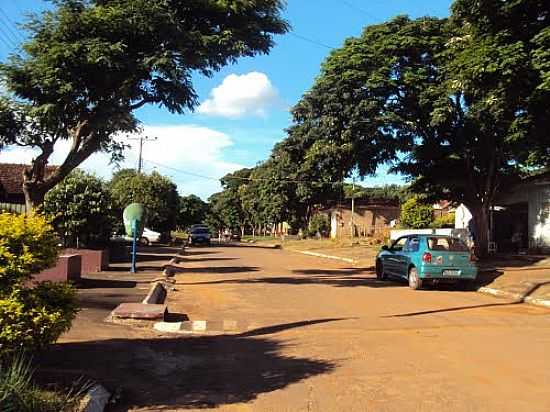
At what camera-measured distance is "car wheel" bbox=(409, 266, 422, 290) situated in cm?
1787

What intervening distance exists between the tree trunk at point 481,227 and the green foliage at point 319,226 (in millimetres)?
41001

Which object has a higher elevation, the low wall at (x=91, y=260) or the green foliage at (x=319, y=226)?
the green foliage at (x=319, y=226)

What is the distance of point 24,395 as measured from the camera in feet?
16.8

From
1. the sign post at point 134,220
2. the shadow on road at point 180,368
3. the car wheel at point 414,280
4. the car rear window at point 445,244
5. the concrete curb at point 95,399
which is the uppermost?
the sign post at point 134,220

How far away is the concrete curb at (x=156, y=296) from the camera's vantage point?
13327 mm

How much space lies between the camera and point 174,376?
24.2ft

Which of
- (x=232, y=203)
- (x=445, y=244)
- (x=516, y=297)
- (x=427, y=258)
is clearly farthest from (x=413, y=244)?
(x=232, y=203)

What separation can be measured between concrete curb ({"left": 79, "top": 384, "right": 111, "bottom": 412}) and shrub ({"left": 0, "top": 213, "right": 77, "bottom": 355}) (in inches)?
25.2

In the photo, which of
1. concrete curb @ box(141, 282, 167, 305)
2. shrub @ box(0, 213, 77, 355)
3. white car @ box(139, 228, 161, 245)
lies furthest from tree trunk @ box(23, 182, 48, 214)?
white car @ box(139, 228, 161, 245)

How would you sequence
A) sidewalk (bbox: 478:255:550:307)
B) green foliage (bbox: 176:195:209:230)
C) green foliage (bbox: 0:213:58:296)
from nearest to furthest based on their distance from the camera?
green foliage (bbox: 0:213:58:296) → sidewalk (bbox: 478:255:550:307) → green foliage (bbox: 176:195:209:230)

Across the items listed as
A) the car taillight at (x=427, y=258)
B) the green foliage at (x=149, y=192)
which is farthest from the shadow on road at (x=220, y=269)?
the green foliage at (x=149, y=192)

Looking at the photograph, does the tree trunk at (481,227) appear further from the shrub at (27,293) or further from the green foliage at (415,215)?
the shrub at (27,293)

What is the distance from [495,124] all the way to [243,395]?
684 inches

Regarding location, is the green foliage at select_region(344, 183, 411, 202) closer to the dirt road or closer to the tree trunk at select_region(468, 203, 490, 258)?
the tree trunk at select_region(468, 203, 490, 258)
